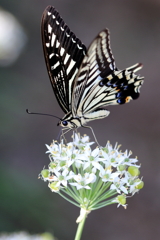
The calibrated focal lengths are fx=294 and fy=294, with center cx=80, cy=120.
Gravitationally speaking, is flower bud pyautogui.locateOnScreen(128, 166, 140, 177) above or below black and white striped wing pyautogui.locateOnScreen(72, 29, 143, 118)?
below

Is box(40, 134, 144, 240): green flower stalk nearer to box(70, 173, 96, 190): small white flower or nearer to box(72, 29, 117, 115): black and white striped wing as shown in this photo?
box(70, 173, 96, 190): small white flower

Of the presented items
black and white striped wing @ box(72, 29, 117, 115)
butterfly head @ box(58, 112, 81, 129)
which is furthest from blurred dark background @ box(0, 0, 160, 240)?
black and white striped wing @ box(72, 29, 117, 115)

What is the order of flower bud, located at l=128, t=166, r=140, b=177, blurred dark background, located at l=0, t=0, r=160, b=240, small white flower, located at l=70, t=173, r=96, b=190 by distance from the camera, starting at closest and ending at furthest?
small white flower, located at l=70, t=173, r=96, b=190, flower bud, located at l=128, t=166, r=140, b=177, blurred dark background, located at l=0, t=0, r=160, b=240

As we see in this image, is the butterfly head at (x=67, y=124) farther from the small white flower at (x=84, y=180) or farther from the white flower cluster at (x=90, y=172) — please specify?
the small white flower at (x=84, y=180)

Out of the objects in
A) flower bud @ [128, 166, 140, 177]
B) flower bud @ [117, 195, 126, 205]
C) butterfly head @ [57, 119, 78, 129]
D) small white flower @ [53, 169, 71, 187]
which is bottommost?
flower bud @ [117, 195, 126, 205]

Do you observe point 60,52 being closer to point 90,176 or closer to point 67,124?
point 67,124

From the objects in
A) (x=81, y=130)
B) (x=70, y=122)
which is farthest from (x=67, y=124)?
(x=81, y=130)

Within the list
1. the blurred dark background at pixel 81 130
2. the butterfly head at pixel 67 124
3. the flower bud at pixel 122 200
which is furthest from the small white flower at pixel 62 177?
the blurred dark background at pixel 81 130
